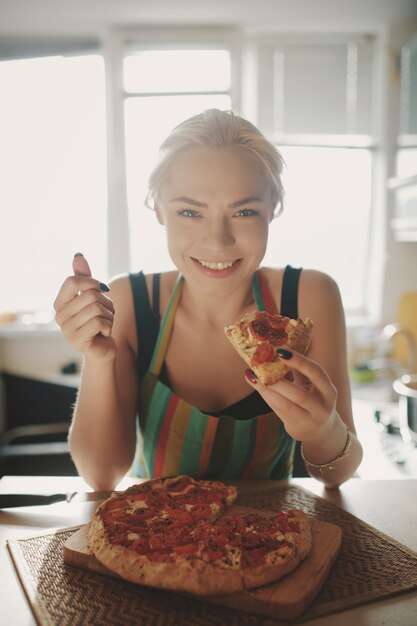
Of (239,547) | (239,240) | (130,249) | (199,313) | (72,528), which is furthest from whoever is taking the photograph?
(130,249)

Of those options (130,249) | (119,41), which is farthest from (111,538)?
(119,41)

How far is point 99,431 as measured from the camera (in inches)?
56.7

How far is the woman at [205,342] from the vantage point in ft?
4.14

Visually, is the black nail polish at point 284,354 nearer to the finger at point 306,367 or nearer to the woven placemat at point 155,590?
the finger at point 306,367

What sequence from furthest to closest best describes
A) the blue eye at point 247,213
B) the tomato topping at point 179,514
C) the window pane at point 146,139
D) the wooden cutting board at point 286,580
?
the window pane at point 146,139 < the blue eye at point 247,213 < the tomato topping at point 179,514 < the wooden cutting board at point 286,580

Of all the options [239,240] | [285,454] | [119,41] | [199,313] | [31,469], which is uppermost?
[119,41]

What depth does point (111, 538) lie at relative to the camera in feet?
3.16

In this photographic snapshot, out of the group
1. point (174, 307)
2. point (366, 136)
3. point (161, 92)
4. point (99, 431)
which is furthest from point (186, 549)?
point (366, 136)

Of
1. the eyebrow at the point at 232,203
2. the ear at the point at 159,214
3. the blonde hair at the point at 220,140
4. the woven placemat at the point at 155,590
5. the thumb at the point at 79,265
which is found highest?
the blonde hair at the point at 220,140

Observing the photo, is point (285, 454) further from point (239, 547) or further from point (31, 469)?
point (31, 469)

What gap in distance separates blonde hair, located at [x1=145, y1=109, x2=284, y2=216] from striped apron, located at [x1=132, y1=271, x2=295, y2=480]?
0.55 m

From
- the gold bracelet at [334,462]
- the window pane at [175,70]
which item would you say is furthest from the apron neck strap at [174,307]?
the window pane at [175,70]

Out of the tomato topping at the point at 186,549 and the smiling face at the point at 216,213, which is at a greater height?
the smiling face at the point at 216,213

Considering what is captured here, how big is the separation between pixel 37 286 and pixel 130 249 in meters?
0.79
